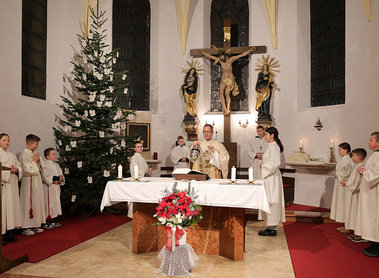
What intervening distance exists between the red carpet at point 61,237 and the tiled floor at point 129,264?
0.94 ft

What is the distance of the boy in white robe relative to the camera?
6547mm

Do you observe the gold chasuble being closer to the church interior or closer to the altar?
the altar

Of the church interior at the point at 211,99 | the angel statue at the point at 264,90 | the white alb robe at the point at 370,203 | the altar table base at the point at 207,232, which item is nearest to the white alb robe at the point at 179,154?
the church interior at the point at 211,99

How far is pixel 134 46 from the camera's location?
12156 mm

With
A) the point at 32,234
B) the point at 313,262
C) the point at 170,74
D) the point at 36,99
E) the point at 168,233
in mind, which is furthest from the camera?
the point at 170,74

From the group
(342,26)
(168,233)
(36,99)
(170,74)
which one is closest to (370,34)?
(342,26)

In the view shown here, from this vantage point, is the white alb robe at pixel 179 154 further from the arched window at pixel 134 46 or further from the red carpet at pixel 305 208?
the red carpet at pixel 305 208

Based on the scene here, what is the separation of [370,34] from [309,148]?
11.6 feet

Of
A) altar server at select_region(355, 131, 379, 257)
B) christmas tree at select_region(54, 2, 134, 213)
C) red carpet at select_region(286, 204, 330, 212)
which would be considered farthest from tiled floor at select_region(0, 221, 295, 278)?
red carpet at select_region(286, 204, 330, 212)

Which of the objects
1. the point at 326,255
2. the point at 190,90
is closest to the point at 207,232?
the point at 326,255

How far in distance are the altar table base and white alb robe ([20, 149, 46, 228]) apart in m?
2.42

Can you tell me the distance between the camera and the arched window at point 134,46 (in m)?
12.0

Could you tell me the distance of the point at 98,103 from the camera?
26.7 ft

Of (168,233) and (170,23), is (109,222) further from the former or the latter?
(170,23)
